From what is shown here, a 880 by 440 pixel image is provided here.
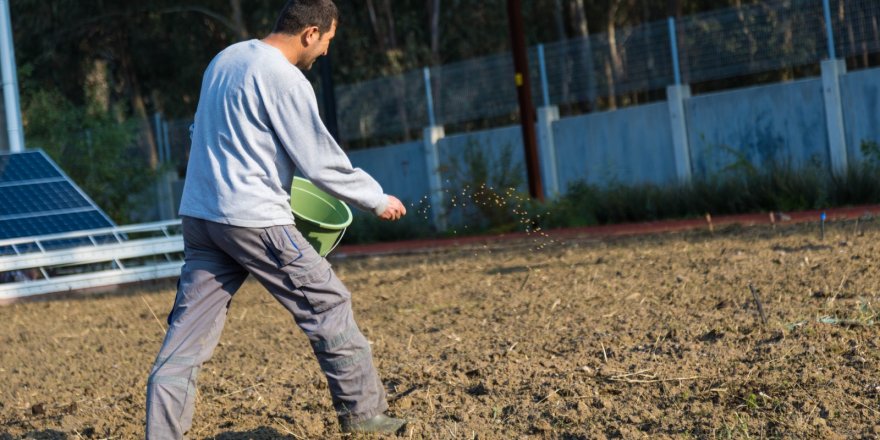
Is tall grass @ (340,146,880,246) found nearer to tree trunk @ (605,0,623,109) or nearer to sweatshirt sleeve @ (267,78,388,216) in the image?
tree trunk @ (605,0,623,109)

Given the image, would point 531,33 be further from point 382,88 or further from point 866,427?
point 866,427

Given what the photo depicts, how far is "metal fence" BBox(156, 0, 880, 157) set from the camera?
16.5m

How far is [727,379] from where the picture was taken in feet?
17.1

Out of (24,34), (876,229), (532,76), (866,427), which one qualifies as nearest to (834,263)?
(876,229)

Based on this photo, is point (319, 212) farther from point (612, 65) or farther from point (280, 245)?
point (612, 65)

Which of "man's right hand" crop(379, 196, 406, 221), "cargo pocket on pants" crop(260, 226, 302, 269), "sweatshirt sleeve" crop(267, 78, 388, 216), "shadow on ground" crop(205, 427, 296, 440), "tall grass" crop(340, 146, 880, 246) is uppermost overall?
"sweatshirt sleeve" crop(267, 78, 388, 216)

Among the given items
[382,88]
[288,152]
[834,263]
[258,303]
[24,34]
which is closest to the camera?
[288,152]

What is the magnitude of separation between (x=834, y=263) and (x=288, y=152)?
16.4ft

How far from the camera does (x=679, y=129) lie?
57.6 feet

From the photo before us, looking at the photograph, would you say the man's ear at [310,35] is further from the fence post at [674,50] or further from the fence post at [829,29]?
the fence post at [674,50]

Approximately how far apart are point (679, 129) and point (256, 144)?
13.9 meters

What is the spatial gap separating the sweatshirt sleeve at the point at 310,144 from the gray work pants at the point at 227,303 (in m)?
0.25

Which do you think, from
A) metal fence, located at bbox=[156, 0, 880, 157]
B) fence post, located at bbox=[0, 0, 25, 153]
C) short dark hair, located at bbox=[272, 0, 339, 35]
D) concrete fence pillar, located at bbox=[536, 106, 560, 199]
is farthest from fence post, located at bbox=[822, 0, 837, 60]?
short dark hair, located at bbox=[272, 0, 339, 35]

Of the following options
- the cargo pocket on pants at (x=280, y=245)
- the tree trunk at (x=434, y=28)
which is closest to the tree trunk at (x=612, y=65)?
the tree trunk at (x=434, y=28)
